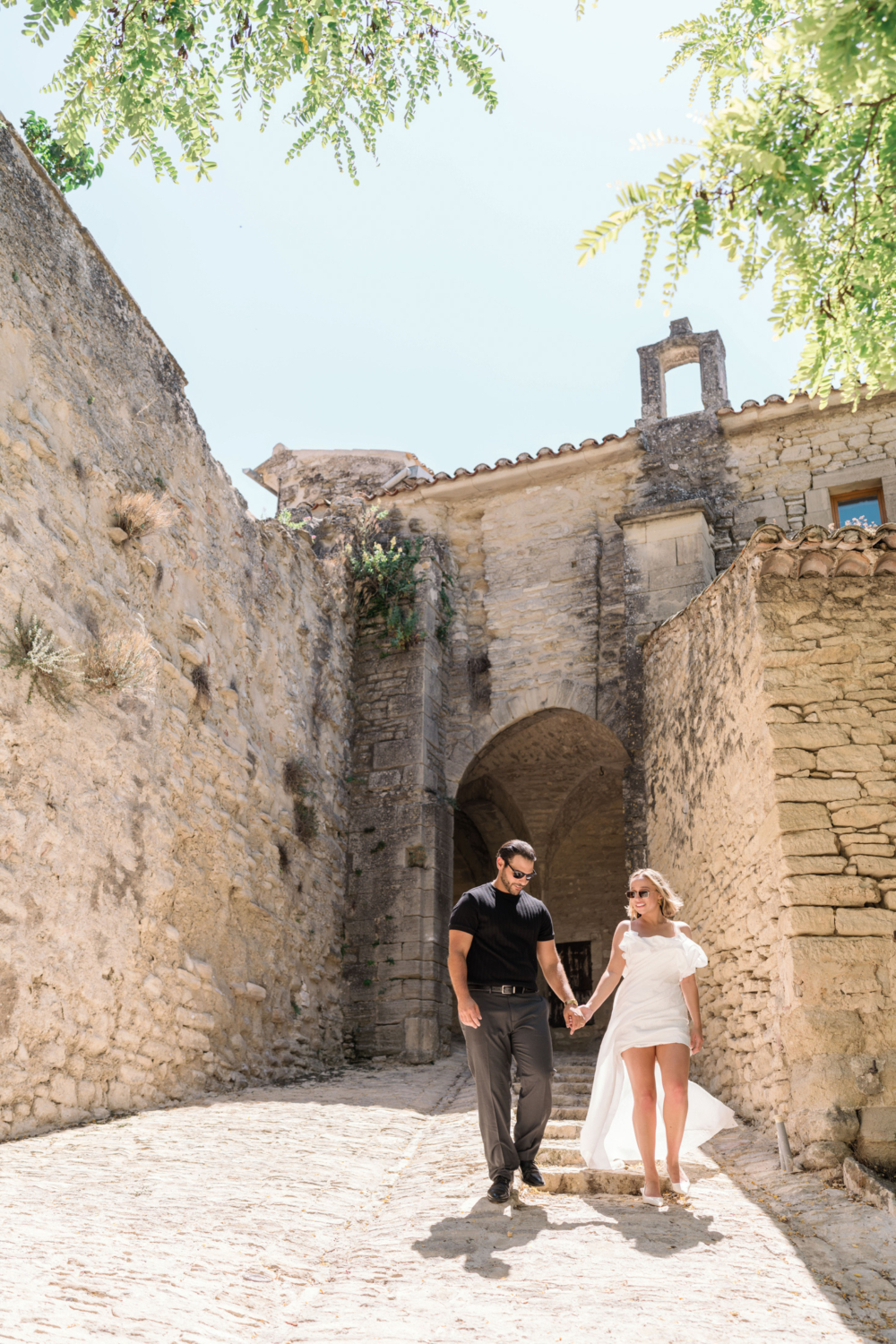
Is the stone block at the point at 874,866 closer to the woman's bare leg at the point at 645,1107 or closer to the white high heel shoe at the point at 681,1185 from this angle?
the woman's bare leg at the point at 645,1107

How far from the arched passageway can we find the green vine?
→ 1977 millimetres

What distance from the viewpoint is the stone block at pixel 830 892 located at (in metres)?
4.92

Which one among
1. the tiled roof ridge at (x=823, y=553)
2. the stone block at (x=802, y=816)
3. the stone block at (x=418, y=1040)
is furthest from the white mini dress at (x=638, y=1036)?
the stone block at (x=418, y=1040)

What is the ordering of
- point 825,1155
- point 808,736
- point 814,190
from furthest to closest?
point 808,736 < point 825,1155 < point 814,190

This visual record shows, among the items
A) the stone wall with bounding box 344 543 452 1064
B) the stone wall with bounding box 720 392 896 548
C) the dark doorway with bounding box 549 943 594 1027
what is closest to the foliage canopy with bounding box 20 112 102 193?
the stone wall with bounding box 344 543 452 1064

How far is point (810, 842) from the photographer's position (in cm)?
507

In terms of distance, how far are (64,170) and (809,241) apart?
1058 centimetres

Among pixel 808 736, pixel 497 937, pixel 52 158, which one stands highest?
pixel 52 158

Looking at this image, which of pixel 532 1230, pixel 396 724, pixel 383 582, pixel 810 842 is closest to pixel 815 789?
pixel 810 842

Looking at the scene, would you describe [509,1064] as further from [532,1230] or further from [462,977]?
[532,1230]

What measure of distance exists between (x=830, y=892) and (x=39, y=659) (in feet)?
13.8

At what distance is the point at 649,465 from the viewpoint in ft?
36.4

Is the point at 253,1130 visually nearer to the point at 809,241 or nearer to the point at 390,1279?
the point at 390,1279

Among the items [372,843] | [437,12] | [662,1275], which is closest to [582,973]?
[372,843]
